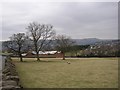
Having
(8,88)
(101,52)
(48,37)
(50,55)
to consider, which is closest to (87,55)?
(101,52)

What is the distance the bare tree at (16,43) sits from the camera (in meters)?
45.4

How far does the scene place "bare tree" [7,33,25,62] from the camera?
45375 millimetres

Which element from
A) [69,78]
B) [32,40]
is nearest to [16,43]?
[32,40]

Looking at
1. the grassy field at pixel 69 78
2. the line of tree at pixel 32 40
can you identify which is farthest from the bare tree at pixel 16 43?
the grassy field at pixel 69 78

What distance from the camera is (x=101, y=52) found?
59.8m

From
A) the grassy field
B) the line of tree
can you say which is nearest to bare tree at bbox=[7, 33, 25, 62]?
the line of tree

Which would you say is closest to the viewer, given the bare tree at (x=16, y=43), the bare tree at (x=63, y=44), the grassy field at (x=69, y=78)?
the grassy field at (x=69, y=78)

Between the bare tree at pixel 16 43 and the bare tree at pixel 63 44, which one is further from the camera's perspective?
the bare tree at pixel 63 44

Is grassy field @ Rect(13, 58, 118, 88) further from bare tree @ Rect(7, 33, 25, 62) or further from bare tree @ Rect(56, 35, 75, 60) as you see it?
bare tree @ Rect(56, 35, 75, 60)

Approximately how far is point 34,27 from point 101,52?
20.8 m

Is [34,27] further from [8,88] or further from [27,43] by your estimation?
[8,88]

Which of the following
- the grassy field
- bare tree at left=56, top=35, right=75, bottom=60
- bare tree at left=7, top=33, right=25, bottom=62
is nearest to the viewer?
the grassy field

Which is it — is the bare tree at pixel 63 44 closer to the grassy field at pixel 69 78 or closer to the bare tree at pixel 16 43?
the bare tree at pixel 16 43

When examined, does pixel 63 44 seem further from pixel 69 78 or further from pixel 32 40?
pixel 69 78
